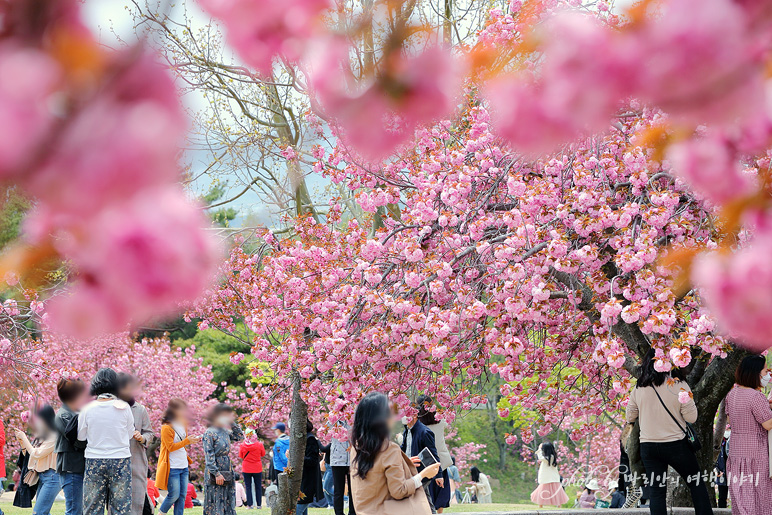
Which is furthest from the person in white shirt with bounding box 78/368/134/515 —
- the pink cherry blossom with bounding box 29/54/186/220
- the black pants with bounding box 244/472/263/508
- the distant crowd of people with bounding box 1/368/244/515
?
the black pants with bounding box 244/472/263/508

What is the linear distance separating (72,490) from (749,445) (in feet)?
19.3

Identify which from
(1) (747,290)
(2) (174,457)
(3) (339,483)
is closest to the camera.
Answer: (1) (747,290)

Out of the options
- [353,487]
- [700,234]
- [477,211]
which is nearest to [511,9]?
[477,211]

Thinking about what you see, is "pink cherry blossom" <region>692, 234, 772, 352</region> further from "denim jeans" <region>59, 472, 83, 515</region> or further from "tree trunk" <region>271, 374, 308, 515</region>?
"tree trunk" <region>271, 374, 308, 515</region>

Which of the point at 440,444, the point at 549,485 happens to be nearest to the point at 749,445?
the point at 440,444

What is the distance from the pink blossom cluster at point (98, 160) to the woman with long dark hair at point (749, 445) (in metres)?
6.40

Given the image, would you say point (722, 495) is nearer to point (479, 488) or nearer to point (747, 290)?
point (747, 290)

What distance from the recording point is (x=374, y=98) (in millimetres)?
948

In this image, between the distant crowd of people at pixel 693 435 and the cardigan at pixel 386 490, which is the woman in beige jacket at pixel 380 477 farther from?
the distant crowd of people at pixel 693 435

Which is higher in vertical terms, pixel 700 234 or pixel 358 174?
pixel 358 174

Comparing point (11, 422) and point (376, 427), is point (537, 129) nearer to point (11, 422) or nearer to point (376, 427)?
point (376, 427)

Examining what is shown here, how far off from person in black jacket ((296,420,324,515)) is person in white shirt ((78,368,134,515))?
155 inches

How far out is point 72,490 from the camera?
6355mm

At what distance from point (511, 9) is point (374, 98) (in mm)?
6705
